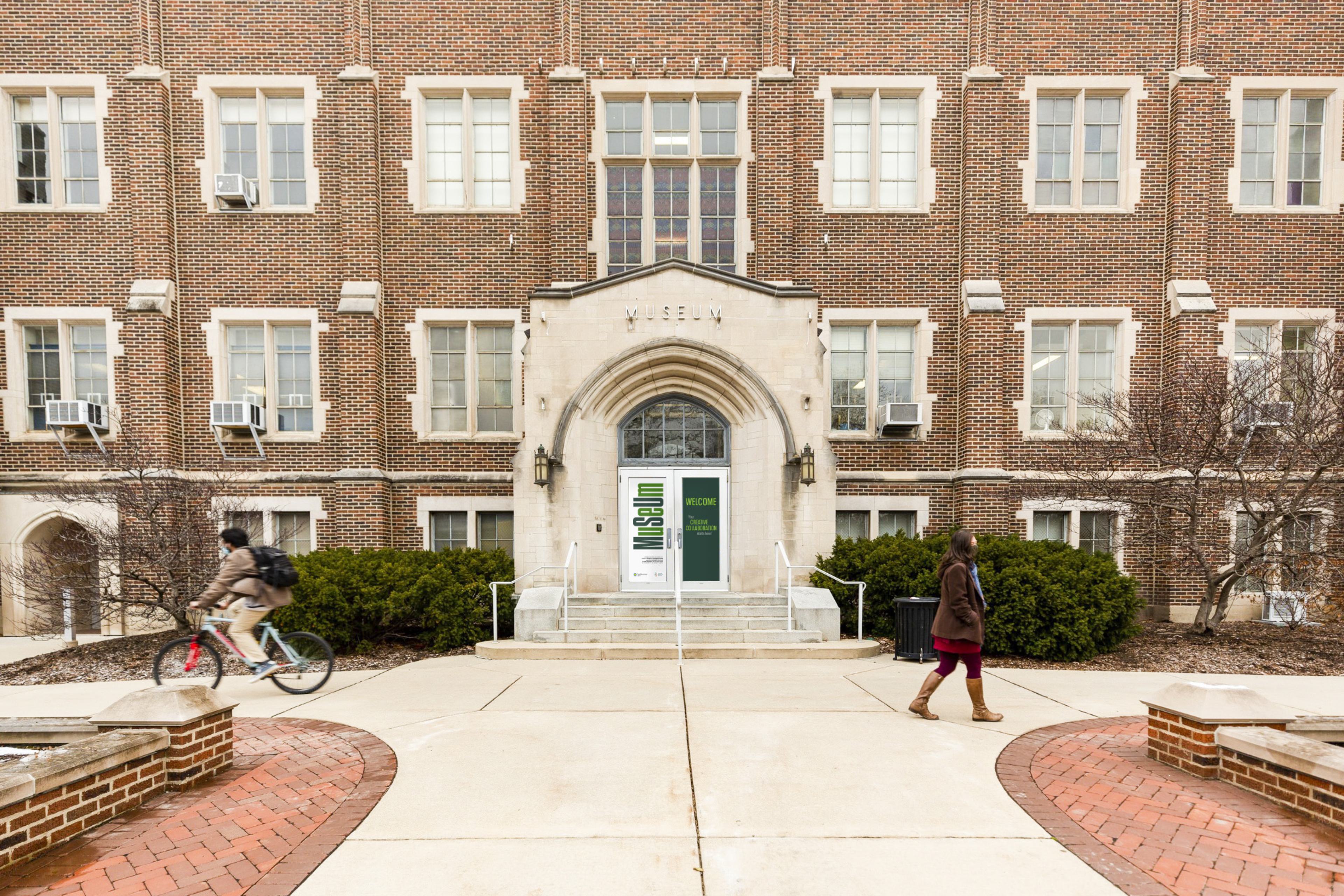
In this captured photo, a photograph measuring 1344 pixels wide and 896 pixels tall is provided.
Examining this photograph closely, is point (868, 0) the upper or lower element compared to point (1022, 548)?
upper

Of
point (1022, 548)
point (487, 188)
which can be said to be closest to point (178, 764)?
point (1022, 548)

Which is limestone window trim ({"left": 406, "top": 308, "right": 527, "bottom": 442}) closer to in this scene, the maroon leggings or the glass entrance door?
the glass entrance door

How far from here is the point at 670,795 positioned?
4.03 metres

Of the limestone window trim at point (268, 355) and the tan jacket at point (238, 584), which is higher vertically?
the limestone window trim at point (268, 355)

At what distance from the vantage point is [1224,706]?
438cm

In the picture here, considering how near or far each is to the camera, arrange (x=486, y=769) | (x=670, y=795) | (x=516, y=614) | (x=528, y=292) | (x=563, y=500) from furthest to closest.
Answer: (x=528, y=292) < (x=563, y=500) < (x=516, y=614) < (x=486, y=769) < (x=670, y=795)

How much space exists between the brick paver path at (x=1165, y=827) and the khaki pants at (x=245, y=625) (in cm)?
657

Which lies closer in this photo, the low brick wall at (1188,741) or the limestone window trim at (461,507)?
the low brick wall at (1188,741)

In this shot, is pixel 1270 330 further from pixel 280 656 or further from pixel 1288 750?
pixel 280 656

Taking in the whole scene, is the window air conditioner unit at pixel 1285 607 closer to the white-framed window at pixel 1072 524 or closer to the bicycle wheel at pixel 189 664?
the white-framed window at pixel 1072 524

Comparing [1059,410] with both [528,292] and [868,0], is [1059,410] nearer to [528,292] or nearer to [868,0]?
[868,0]

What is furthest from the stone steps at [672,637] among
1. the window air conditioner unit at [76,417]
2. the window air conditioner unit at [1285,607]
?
the window air conditioner unit at [76,417]

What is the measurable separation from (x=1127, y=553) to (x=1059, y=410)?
2937 mm

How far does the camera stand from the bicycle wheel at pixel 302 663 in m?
6.53
